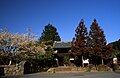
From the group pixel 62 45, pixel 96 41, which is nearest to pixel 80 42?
pixel 96 41

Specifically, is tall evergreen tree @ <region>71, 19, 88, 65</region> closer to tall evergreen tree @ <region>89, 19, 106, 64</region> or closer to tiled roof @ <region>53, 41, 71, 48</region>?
tall evergreen tree @ <region>89, 19, 106, 64</region>

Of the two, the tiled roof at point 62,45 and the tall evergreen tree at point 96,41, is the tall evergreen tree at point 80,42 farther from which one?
the tiled roof at point 62,45

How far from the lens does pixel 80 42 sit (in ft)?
136

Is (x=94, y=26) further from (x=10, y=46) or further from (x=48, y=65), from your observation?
(x=10, y=46)

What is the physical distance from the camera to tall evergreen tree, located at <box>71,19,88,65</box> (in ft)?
136

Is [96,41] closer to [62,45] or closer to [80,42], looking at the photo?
[80,42]

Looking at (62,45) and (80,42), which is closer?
(80,42)

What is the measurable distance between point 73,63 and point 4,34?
18693 millimetres

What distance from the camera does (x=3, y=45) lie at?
37.4m

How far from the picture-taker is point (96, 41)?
40938mm

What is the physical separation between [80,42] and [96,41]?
331cm

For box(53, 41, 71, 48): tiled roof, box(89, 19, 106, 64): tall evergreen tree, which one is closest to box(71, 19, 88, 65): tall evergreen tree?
box(89, 19, 106, 64): tall evergreen tree

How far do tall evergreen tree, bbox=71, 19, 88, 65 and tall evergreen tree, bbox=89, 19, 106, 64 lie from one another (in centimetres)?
131

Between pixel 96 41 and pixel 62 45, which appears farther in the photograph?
pixel 62 45
